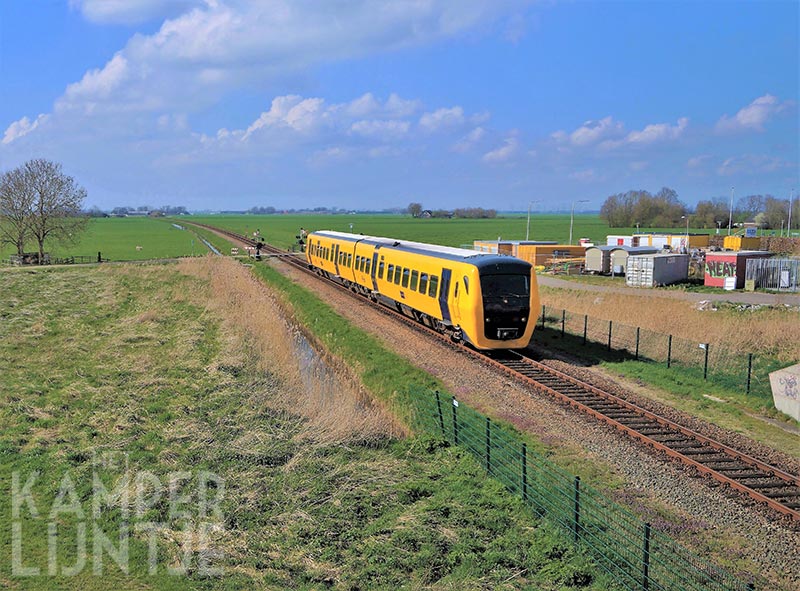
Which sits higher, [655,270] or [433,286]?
[433,286]

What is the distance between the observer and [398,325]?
93.5ft

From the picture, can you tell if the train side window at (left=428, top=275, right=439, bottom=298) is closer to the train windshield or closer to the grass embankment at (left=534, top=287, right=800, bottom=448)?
the train windshield

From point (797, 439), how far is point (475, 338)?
9.54m

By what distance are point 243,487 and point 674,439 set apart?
30.6ft

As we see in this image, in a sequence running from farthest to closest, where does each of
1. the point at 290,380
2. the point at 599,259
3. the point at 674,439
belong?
the point at 599,259, the point at 290,380, the point at 674,439

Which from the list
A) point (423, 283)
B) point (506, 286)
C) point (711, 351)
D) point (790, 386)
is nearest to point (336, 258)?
point (423, 283)

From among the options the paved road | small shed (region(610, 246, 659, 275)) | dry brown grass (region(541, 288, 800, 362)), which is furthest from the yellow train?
small shed (region(610, 246, 659, 275))

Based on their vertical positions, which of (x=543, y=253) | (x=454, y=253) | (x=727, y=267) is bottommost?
(x=727, y=267)

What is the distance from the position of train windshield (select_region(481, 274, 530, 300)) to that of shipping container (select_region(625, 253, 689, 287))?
23822mm

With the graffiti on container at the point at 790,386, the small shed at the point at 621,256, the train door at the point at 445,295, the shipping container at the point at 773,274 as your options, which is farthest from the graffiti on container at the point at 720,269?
the graffiti on container at the point at 790,386

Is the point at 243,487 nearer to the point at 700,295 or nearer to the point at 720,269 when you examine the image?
the point at 700,295

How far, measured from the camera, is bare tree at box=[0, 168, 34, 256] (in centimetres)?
6200

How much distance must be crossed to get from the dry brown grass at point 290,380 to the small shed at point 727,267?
88.8 feet

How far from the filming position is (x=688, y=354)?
75.1 feet
